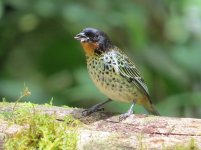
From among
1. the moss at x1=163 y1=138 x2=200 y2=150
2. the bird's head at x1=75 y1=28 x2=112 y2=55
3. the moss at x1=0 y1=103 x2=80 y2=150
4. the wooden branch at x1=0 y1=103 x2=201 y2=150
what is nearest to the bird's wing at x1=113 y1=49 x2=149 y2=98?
the bird's head at x1=75 y1=28 x2=112 y2=55

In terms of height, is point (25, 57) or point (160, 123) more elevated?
point (25, 57)

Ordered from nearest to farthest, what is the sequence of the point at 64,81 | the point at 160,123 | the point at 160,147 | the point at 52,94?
the point at 160,147, the point at 160,123, the point at 52,94, the point at 64,81

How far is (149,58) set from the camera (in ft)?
21.2

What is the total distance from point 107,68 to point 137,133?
108 cm

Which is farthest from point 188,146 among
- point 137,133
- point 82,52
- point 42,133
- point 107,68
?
point 82,52

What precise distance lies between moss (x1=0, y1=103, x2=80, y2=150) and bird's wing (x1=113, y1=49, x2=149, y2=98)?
95cm

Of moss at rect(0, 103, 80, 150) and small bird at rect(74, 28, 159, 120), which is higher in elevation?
small bird at rect(74, 28, 159, 120)

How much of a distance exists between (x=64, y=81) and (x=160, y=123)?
10.0 ft

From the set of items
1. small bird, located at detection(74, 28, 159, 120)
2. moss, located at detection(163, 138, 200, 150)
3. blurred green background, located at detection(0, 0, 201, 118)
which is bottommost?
moss, located at detection(163, 138, 200, 150)

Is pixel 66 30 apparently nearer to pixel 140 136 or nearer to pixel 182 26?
pixel 182 26

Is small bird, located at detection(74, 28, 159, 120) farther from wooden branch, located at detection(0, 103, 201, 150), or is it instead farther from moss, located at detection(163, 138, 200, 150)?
moss, located at detection(163, 138, 200, 150)

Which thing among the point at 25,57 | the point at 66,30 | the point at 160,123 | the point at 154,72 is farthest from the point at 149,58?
the point at 160,123

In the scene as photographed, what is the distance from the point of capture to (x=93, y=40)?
14.6ft

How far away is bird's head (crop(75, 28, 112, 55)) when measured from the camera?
4418mm
